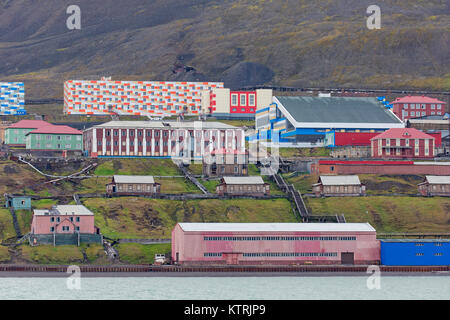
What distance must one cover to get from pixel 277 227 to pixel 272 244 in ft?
9.95

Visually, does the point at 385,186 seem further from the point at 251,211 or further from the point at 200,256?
the point at 200,256

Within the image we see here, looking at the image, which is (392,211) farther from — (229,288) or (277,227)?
(229,288)

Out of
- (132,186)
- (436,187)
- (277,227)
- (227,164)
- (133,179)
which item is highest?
(227,164)

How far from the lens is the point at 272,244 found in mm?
147750

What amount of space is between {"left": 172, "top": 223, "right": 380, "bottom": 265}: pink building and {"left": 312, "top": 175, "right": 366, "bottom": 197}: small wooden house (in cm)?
2546

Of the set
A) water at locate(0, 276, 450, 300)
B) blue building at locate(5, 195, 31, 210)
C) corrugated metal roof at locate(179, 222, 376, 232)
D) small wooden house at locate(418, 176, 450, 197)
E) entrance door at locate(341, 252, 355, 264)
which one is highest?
small wooden house at locate(418, 176, 450, 197)

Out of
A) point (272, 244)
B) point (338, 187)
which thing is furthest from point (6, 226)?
point (338, 187)

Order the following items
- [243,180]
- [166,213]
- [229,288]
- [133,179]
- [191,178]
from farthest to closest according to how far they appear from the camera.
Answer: [191,178]
[243,180]
[133,179]
[166,213]
[229,288]

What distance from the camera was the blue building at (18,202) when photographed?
163 metres

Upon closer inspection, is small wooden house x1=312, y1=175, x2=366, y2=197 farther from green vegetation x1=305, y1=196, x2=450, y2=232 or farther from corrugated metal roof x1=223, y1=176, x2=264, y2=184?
corrugated metal roof x1=223, y1=176, x2=264, y2=184

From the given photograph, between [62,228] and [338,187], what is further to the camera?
[338,187]

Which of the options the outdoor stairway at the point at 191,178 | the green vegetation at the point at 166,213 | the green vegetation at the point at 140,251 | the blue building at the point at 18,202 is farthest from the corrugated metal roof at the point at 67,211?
the outdoor stairway at the point at 191,178

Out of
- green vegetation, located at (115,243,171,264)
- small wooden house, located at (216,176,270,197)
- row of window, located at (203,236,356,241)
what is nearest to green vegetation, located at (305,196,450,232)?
small wooden house, located at (216,176,270,197)

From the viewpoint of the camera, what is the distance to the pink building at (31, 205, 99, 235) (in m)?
150
